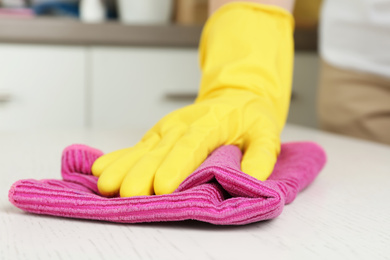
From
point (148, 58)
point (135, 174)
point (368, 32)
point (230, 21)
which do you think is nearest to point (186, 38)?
point (148, 58)

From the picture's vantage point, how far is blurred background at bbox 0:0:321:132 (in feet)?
5.32

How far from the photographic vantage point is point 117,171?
0.49 metres

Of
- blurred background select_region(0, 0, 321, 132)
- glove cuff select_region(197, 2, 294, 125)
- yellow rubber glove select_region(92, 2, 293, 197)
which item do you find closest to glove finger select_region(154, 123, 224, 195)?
yellow rubber glove select_region(92, 2, 293, 197)

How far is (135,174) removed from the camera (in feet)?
1.53

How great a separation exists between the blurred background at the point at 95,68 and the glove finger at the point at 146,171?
1.14 metres

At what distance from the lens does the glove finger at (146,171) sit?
449mm

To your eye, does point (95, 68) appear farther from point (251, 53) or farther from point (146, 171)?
point (146, 171)

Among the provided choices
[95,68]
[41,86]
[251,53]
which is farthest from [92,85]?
[251,53]

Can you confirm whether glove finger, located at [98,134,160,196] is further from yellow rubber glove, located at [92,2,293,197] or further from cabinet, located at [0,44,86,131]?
cabinet, located at [0,44,86,131]

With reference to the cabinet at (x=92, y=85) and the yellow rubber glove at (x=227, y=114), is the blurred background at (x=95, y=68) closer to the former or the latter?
the cabinet at (x=92, y=85)

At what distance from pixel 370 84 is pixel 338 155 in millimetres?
456

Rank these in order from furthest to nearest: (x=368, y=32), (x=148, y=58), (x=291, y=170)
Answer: (x=148, y=58), (x=368, y=32), (x=291, y=170)

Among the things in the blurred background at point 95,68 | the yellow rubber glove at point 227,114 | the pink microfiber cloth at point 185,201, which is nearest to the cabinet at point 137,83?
the blurred background at point 95,68

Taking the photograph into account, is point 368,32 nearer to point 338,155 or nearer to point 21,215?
point 338,155
